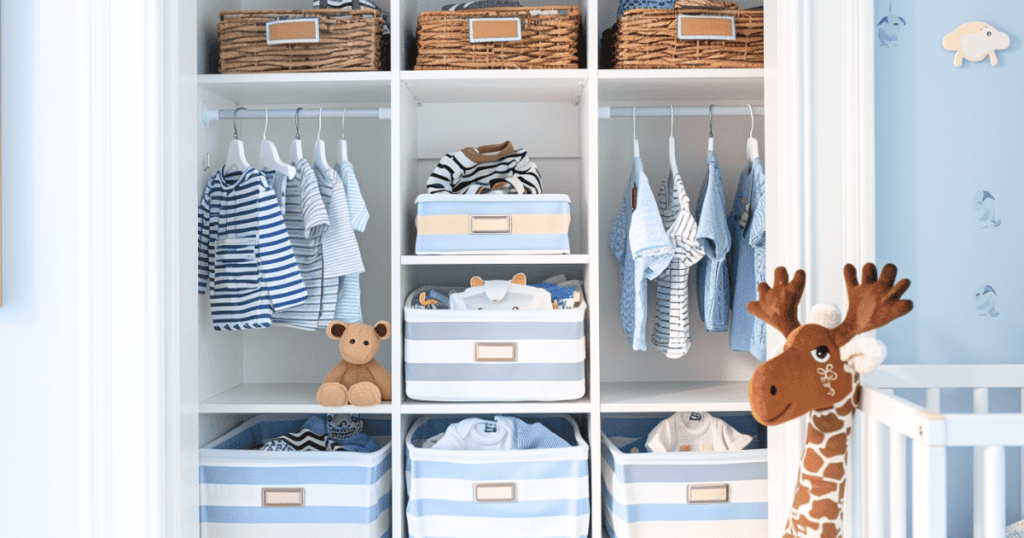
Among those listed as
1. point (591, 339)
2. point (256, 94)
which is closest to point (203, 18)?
point (256, 94)

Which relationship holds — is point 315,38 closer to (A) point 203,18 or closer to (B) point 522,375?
(A) point 203,18

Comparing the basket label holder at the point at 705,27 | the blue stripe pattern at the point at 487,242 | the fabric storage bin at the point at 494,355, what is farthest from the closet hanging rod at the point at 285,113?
the basket label holder at the point at 705,27

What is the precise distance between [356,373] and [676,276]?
87 centimetres

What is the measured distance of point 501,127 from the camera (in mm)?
2088

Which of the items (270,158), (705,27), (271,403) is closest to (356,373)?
(271,403)

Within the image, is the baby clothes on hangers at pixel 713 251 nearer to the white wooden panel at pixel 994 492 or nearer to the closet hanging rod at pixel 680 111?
the closet hanging rod at pixel 680 111

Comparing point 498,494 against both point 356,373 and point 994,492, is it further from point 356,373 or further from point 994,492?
point 994,492

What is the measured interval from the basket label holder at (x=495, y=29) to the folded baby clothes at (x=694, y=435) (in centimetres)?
106

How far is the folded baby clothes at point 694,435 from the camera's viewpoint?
5.74ft

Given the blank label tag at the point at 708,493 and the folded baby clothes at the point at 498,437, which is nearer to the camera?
the blank label tag at the point at 708,493

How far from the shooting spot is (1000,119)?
1.29m

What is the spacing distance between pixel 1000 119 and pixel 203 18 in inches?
74.2

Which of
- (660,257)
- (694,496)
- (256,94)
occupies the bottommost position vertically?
(694,496)

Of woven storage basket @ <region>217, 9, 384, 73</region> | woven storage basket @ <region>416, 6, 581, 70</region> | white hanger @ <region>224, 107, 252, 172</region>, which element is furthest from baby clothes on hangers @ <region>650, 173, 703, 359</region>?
white hanger @ <region>224, 107, 252, 172</region>
